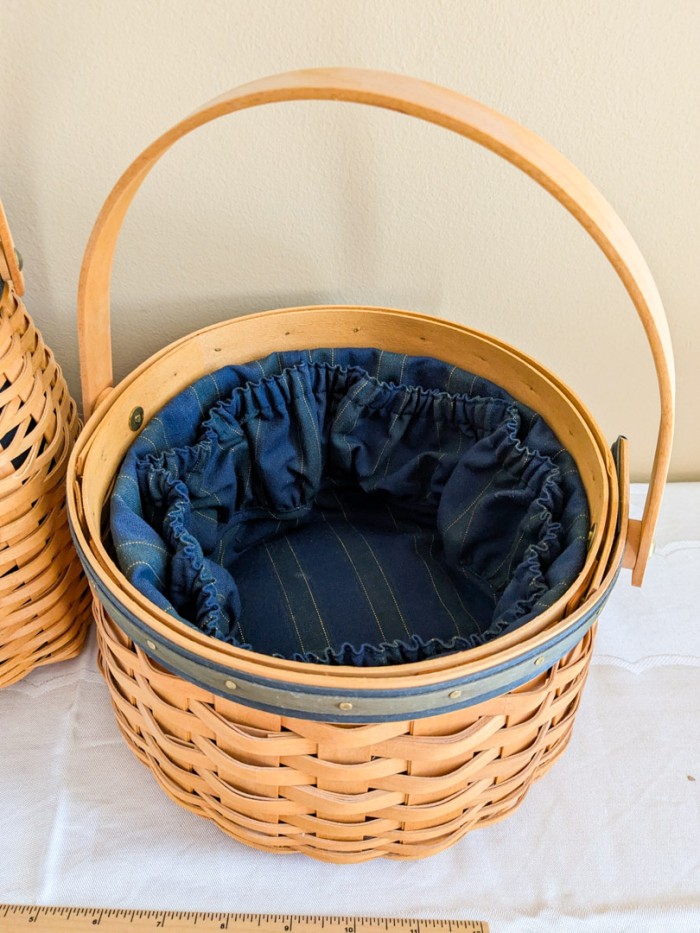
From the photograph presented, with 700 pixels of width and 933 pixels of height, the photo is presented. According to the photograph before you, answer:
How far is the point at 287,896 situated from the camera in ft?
1.83

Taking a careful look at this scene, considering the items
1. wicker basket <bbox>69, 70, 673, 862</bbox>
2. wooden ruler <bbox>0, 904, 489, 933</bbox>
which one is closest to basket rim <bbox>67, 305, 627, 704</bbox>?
wicker basket <bbox>69, 70, 673, 862</bbox>

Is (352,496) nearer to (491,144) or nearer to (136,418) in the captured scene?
(136,418)

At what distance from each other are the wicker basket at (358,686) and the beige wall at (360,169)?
0.15m

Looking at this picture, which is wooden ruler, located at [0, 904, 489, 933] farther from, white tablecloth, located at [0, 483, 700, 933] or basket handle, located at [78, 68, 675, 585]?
basket handle, located at [78, 68, 675, 585]

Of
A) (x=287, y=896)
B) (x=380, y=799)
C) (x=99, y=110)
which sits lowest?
(x=287, y=896)

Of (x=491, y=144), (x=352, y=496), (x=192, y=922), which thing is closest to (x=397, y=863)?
(x=192, y=922)

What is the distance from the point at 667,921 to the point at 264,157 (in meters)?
0.69

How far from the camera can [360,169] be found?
69 centimetres

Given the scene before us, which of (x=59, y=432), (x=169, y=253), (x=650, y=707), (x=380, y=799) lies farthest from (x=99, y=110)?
(x=650, y=707)

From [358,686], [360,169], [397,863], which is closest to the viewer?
[358,686]

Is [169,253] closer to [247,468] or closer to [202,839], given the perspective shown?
[247,468]

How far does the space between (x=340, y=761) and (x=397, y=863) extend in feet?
0.52

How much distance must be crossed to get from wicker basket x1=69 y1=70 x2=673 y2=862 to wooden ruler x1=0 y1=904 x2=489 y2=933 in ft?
0.15

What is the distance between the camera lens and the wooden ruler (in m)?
0.53
